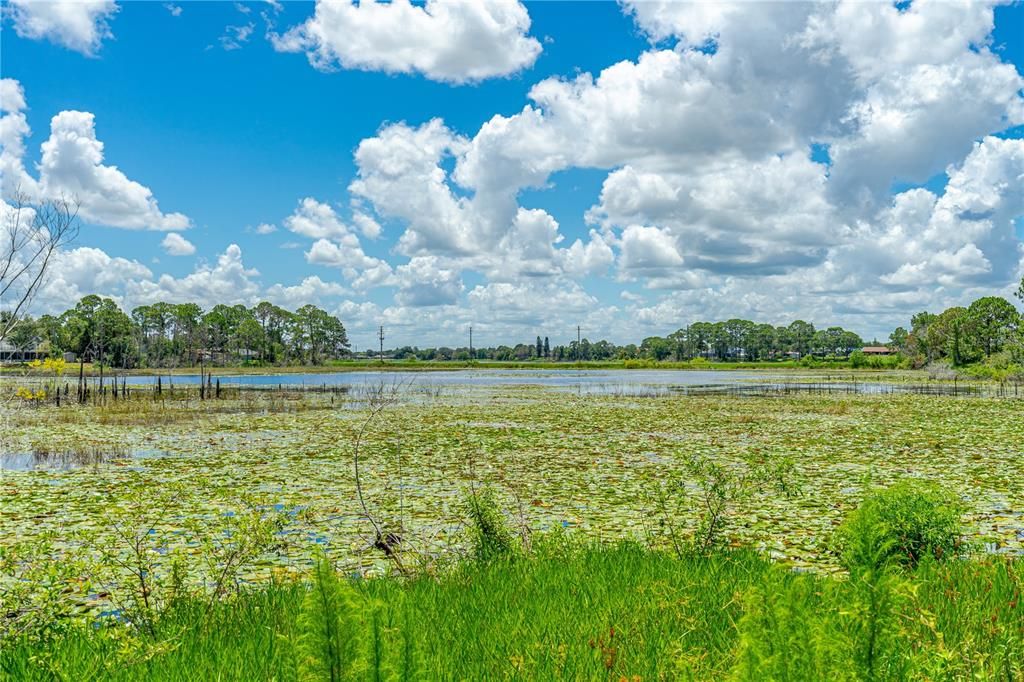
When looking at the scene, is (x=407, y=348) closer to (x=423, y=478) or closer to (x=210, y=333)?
(x=210, y=333)

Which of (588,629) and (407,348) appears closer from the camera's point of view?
(588,629)

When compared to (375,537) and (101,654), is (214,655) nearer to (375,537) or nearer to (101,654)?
(101,654)

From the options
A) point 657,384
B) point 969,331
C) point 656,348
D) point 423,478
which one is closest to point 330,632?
point 423,478

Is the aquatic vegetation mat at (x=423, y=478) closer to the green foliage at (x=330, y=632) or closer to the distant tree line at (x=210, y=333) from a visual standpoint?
the green foliage at (x=330, y=632)

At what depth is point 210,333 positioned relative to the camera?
100562mm

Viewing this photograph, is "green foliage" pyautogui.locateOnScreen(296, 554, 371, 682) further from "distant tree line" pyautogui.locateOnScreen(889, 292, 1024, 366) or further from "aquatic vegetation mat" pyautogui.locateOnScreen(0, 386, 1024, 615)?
"distant tree line" pyautogui.locateOnScreen(889, 292, 1024, 366)

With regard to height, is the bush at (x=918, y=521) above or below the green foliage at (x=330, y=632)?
below

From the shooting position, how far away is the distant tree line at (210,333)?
84.4 meters

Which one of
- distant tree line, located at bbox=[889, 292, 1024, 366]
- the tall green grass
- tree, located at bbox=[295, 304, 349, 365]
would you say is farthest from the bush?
tree, located at bbox=[295, 304, 349, 365]

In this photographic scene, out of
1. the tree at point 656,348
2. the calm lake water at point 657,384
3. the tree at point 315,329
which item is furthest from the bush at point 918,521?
the tree at point 656,348

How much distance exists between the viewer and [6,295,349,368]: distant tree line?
84.4 meters

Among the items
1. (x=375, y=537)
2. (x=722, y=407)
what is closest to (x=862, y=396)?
(x=722, y=407)

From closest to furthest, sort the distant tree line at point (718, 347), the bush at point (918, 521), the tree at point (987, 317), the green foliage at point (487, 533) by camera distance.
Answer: the bush at point (918, 521) < the green foliage at point (487, 533) < the tree at point (987, 317) < the distant tree line at point (718, 347)

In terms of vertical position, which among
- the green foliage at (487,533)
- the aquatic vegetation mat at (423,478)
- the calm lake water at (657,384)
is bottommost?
the calm lake water at (657,384)
